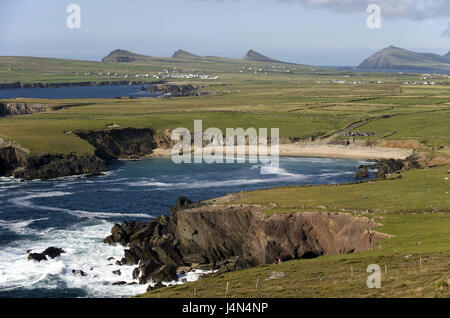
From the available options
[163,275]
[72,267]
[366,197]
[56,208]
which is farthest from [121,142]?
[163,275]

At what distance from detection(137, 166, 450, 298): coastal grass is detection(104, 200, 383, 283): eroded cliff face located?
306 centimetres

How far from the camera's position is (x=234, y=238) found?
2926 inches

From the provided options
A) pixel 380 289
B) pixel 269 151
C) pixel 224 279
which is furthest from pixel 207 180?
pixel 380 289

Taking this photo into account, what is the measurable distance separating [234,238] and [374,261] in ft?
81.7

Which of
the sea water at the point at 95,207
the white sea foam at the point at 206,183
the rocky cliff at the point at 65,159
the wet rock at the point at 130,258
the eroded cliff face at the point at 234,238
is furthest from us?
the rocky cliff at the point at 65,159

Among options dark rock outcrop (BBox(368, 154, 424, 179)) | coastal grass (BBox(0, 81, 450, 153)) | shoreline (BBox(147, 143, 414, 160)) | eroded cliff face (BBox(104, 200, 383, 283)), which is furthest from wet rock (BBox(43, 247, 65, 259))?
shoreline (BBox(147, 143, 414, 160))

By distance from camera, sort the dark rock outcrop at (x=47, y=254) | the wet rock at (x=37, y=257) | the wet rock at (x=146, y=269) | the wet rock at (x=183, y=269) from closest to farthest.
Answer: the wet rock at (x=146, y=269) → the wet rock at (x=183, y=269) → the wet rock at (x=37, y=257) → the dark rock outcrop at (x=47, y=254)

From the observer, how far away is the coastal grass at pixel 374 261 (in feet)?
142

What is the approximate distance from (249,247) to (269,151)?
276 ft

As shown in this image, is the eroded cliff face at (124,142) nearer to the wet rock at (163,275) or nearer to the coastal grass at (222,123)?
the coastal grass at (222,123)

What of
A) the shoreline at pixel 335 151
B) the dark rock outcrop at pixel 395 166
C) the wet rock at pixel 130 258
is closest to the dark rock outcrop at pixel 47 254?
the wet rock at pixel 130 258

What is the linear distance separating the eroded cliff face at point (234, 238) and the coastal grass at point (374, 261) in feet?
10.1

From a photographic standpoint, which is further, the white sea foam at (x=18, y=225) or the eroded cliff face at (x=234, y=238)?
the white sea foam at (x=18, y=225)

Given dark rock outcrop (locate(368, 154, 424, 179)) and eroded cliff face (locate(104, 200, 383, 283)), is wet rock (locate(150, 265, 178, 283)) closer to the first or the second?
eroded cliff face (locate(104, 200, 383, 283))
